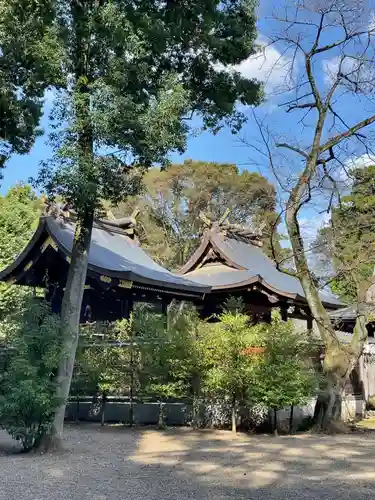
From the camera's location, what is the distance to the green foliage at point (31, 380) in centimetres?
760

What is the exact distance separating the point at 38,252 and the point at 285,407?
8.43 meters

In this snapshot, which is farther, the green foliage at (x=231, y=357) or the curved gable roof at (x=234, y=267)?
the curved gable roof at (x=234, y=267)

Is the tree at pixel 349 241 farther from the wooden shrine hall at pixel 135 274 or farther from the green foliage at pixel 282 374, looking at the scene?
the wooden shrine hall at pixel 135 274

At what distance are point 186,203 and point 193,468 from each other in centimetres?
2860

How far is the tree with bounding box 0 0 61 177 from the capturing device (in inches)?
325

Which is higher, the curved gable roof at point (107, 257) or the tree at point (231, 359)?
the curved gable roof at point (107, 257)

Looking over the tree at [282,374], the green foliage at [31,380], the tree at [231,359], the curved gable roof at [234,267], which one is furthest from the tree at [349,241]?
the curved gable roof at [234,267]

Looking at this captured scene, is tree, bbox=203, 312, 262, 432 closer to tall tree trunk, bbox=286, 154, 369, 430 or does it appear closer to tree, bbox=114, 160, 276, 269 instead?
tall tree trunk, bbox=286, 154, 369, 430

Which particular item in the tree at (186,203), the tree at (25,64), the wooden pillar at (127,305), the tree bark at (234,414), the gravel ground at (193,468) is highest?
the tree at (186,203)

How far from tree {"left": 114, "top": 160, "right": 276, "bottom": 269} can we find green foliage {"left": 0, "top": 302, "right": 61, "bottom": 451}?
2510 cm

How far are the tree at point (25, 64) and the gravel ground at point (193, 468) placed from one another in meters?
5.14

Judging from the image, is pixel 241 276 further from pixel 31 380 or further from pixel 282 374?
pixel 31 380

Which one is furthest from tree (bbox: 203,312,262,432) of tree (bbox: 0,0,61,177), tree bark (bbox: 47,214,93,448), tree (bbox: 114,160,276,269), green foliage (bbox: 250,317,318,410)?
tree (bbox: 114,160,276,269)

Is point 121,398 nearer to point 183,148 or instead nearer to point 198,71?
point 183,148
